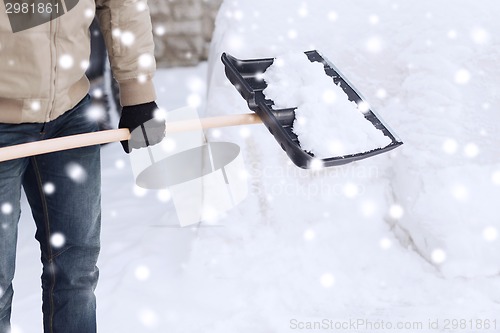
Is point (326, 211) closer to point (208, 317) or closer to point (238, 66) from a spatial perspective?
point (208, 317)

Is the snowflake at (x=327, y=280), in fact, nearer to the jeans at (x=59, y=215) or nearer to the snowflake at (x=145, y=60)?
the jeans at (x=59, y=215)

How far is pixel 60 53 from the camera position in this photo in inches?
51.8

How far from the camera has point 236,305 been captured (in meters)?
2.14

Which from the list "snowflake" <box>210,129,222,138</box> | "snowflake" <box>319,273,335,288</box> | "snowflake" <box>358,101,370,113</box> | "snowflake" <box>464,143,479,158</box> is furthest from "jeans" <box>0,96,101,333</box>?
"snowflake" <box>464,143,479,158</box>

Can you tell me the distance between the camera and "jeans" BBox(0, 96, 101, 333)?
53.2 inches

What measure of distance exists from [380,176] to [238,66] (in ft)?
3.26

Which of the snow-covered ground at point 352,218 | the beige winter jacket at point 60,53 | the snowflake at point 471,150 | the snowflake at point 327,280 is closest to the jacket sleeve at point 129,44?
the beige winter jacket at point 60,53

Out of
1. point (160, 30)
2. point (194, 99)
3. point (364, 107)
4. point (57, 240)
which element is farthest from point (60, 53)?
point (160, 30)

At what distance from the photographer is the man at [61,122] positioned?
1263mm

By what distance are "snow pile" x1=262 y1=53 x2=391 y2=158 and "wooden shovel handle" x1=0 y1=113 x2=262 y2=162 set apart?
13cm

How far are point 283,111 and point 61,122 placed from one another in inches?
22.9

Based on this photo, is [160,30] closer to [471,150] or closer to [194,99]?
[194,99]

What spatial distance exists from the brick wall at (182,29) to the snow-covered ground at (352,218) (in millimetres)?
2377

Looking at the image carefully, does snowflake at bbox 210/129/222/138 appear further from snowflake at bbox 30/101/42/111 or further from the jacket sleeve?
snowflake at bbox 30/101/42/111
